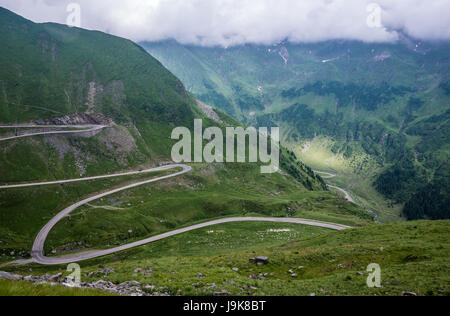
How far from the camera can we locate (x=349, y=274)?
29.7 meters

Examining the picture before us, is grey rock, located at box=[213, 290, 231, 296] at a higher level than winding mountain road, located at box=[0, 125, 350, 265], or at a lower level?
higher

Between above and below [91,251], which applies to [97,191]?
above

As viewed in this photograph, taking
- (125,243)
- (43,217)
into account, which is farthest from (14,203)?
(125,243)

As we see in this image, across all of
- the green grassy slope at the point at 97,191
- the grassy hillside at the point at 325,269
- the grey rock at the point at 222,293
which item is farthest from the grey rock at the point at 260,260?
the green grassy slope at the point at 97,191

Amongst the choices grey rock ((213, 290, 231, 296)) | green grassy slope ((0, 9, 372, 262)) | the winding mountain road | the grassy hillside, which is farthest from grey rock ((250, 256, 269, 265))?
green grassy slope ((0, 9, 372, 262))

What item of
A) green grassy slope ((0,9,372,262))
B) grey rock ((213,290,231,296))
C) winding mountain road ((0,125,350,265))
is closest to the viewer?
grey rock ((213,290,231,296))

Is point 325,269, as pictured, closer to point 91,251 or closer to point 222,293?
point 222,293

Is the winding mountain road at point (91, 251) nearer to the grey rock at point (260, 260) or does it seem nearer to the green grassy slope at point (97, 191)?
the green grassy slope at point (97, 191)

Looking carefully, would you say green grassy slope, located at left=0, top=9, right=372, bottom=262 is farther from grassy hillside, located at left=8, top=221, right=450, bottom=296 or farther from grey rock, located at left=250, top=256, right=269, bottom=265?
grey rock, located at left=250, top=256, right=269, bottom=265

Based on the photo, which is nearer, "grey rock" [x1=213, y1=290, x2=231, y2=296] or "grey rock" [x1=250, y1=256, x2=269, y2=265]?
"grey rock" [x1=213, y1=290, x2=231, y2=296]

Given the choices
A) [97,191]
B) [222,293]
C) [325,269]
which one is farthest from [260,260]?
[97,191]

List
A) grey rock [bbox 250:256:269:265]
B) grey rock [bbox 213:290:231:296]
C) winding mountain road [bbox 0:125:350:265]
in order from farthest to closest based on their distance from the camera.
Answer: winding mountain road [bbox 0:125:350:265]
grey rock [bbox 250:256:269:265]
grey rock [bbox 213:290:231:296]

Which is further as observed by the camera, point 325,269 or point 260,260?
point 260,260
